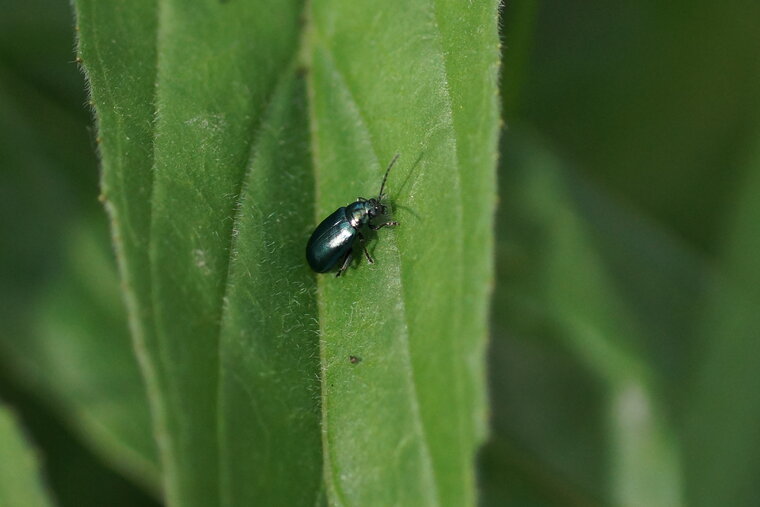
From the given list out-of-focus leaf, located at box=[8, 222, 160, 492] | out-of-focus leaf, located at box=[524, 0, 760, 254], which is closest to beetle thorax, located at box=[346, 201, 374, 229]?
out-of-focus leaf, located at box=[8, 222, 160, 492]

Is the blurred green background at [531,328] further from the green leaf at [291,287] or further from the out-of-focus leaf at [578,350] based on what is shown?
the green leaf at [291,287]

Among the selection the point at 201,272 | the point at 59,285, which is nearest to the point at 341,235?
the point at 201,272

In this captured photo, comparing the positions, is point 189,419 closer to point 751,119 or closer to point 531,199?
point 531,199

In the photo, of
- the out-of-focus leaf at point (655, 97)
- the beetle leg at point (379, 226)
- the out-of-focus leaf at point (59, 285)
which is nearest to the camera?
the beetle leg at point (379, 226)

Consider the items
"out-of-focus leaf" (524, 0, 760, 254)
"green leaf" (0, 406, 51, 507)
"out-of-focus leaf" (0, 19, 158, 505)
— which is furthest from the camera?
"out-of-focus leaf" (524, 0, 760, 254)

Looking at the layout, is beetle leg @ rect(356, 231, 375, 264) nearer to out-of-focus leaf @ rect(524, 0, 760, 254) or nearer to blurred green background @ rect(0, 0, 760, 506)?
blurred green background @ rect(0, 0, 760, 506)

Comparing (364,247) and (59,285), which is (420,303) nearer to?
(364,247)

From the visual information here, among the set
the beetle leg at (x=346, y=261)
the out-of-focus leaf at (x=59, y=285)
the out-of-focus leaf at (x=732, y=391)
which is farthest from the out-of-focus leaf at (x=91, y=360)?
the out-of-focus leaf at (x=732, y=391)
